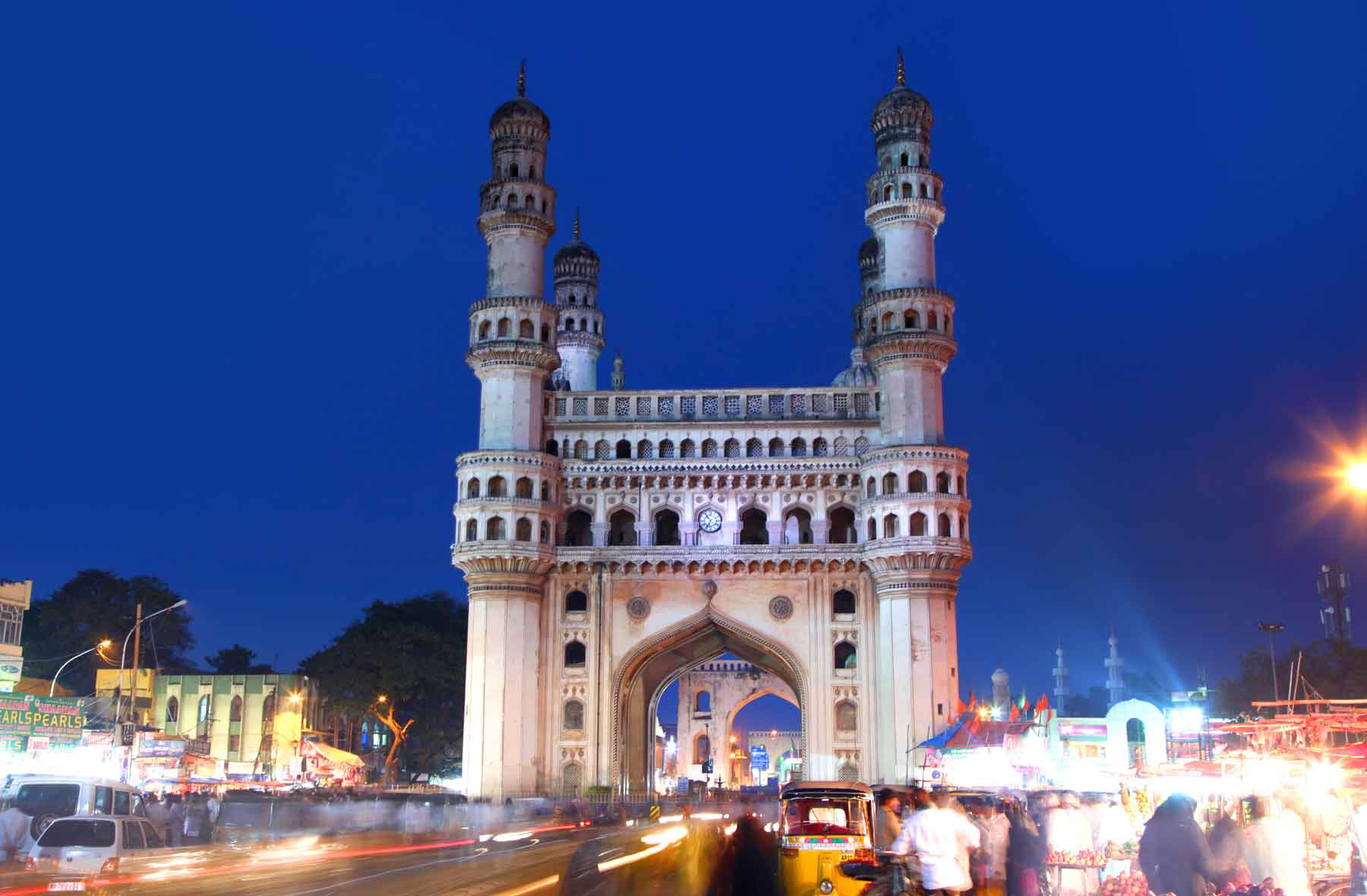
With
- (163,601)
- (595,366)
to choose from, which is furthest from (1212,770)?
(163,601)

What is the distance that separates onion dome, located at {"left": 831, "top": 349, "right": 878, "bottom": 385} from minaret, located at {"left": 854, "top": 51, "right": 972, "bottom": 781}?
7.33 metres

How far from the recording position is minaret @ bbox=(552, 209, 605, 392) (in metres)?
73.9

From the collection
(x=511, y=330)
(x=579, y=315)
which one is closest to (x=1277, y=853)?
(x=511, y=330)

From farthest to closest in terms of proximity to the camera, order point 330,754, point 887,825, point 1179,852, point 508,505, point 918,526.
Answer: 1. point 330,754
2. point 508,505
3. point 918,526
4. point 887,825
5. point 1179,852

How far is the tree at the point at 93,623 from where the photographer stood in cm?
8475

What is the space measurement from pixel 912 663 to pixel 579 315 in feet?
96.9

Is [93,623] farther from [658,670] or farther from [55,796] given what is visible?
[55,796]

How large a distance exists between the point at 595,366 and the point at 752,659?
1975 cm

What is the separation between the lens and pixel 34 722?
1606 inches

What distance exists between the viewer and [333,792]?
54.6m

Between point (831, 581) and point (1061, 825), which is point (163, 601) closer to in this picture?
point (831, 581)

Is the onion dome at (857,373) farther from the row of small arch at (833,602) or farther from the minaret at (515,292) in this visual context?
the minaret at (515,292)

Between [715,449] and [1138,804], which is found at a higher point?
[715,449]

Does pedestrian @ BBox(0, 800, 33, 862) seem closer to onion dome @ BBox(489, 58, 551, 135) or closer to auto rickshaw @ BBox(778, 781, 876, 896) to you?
auto rickshaw @ BBox(778, 781, 876, 896)
